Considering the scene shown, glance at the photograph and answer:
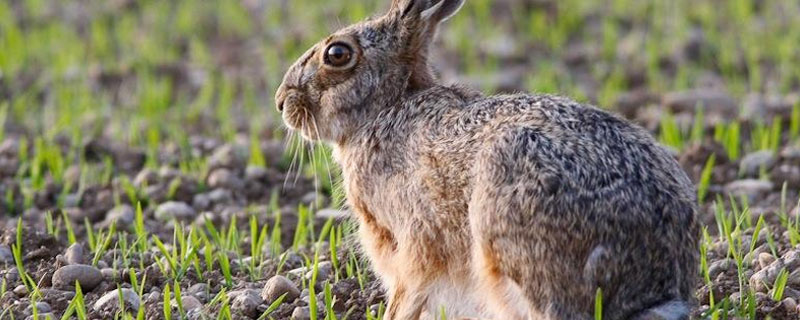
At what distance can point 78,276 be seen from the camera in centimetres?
537

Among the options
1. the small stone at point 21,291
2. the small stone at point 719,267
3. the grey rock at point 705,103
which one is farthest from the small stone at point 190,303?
the grey rock at point 705,103

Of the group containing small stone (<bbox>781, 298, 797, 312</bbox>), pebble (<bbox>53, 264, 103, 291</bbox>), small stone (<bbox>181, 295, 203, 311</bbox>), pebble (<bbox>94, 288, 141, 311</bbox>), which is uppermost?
pebble (<bbox>53, 264, 103, 291</bbox>)

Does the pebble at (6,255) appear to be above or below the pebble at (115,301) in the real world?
above

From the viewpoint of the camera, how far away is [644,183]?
436 cm

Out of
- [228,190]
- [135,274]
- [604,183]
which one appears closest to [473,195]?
[604,183]

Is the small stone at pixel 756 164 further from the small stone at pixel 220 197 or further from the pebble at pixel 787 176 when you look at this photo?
the small stone at pixel 220 197

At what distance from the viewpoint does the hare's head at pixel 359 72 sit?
17.8ft

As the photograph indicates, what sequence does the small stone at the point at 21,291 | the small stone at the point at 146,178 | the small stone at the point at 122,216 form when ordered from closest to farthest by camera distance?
the small stone at the point at 21,291 → the small stone at the point at 122,216 → the small stone at the point at 146,178

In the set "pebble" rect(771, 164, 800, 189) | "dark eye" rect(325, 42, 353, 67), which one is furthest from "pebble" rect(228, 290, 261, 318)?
"pebble" rect(771, 164, 800, 189)

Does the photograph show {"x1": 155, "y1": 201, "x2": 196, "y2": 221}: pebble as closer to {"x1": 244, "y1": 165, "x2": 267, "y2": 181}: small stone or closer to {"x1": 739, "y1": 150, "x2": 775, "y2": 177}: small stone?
{"x1": 244, "y1": 165, "x2": 267, "y2": 181}: small stone

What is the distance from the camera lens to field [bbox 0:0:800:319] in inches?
209

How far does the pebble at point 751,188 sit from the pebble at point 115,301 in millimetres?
3018

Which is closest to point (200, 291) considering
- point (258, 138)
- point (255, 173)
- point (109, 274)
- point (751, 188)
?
point (109, 274)

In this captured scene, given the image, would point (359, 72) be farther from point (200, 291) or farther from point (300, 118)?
point (200, 291)
